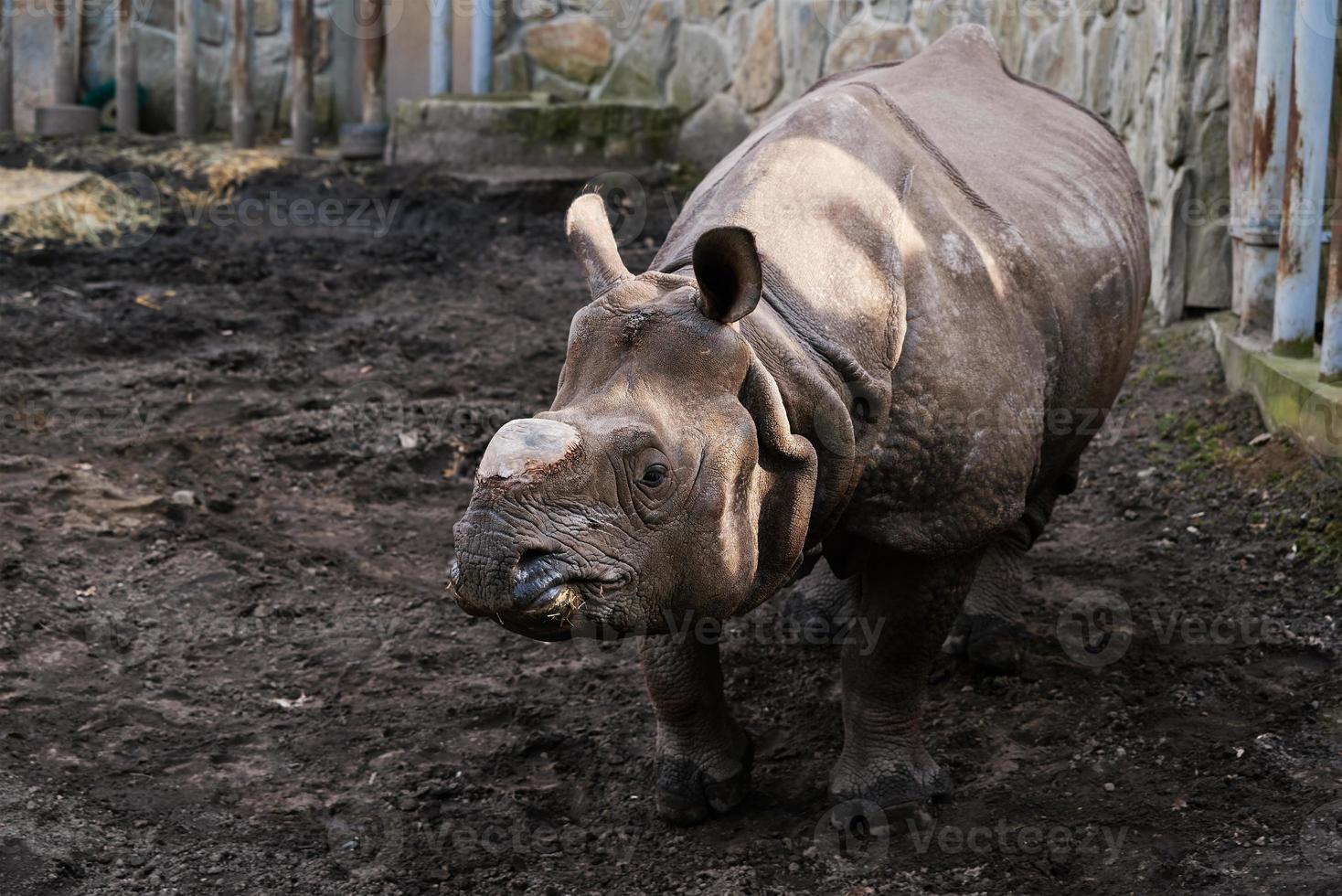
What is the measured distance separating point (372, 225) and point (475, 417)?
3680 millimetres

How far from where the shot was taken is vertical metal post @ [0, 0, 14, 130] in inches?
431

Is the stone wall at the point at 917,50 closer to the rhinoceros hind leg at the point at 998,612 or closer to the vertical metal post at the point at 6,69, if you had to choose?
the rhinoceros hind leg at the point at 998,612

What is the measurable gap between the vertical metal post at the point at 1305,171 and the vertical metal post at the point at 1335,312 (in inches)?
12.1

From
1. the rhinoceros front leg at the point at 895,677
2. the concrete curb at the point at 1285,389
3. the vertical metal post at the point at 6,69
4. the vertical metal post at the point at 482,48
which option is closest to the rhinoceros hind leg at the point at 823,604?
the rhinoceros front leg at the point at 895,677

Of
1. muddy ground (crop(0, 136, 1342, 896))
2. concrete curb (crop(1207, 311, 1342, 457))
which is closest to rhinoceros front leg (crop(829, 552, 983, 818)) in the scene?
muddy ground (crop(0, 136, 1342, 896))

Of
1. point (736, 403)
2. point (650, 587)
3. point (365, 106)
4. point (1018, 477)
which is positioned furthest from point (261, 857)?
point (365, 106)

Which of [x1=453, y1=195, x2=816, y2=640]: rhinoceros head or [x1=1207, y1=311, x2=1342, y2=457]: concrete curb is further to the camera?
[x1=1207, y1=311, x2=1342, y2=457]: concrete curb

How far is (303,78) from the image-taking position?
10.5 m

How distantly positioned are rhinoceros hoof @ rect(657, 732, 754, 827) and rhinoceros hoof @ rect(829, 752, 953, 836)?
24 centimetres

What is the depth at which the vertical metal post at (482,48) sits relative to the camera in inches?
416

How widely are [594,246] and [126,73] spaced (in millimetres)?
8980

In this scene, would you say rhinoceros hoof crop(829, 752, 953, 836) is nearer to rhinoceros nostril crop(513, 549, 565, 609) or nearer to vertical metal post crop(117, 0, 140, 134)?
rhinoceros nostril crop(513, 549, 565, 609)

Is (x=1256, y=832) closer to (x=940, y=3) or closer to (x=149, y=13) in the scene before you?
(x=940, y=3)

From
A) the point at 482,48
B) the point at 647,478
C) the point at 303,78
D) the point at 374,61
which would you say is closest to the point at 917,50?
the point at 482,48
